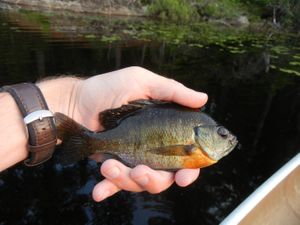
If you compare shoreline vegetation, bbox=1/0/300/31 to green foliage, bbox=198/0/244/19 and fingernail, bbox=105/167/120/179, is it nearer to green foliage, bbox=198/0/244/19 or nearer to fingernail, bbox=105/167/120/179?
green foliage, bbox=198/0/244/19

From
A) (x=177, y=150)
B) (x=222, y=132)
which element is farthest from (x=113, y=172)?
(x=222, y=132)

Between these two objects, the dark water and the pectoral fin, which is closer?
the pectoral fin

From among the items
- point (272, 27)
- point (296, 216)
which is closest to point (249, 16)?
point (272, 27)

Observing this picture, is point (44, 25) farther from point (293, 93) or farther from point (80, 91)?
point (80, 91)

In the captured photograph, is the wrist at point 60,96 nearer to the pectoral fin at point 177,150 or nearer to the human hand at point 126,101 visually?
the human hand at point 126,101

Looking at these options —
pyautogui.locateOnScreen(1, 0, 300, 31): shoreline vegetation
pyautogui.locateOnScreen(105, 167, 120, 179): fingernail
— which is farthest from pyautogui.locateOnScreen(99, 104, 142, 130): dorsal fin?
pyautogui.locateOnScreen(1, 0, 300, 31): shoreline vegetation

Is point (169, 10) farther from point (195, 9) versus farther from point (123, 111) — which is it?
point (123, 111)
